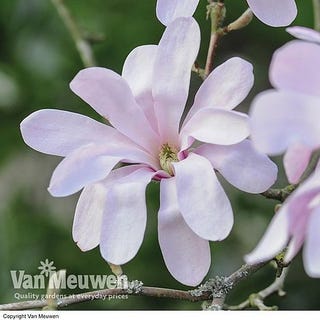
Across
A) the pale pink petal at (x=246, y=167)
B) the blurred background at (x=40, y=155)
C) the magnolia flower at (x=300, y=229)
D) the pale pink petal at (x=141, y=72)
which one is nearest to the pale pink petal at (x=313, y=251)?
the magnolia flower at (x=300, y=229)

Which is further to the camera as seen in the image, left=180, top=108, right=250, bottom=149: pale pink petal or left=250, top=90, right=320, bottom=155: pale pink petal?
left=180, top=108, right=250, bottom=149: pale pink petal

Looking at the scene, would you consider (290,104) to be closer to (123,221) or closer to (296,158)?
(296,158)

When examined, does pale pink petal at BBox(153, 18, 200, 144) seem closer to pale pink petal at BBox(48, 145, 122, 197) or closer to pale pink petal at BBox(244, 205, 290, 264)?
pale pink petal at BBox(48, 145, 122, 197)

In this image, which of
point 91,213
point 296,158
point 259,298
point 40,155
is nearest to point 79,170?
point 91,213

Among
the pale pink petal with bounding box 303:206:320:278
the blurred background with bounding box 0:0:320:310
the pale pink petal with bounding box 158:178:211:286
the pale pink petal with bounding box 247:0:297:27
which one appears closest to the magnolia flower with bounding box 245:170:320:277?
the pale pink petal with bounding box 303:206:320:278

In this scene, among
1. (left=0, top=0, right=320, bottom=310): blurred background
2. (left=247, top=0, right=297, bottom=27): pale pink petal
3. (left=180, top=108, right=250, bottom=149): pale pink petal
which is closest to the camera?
(left=180, top=108, right=250, bottom=149): pale pink petal

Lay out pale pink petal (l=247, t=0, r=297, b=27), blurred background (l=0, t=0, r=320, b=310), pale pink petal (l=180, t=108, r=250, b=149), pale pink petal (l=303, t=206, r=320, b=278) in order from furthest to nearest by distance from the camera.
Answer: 1. blurred background (l=0, t=0, r=320, b=310)
2. pale pink petal (l=247, t=0, r=297, b=27)
3. pale pink petal (l=180, t=108, r=250, b=149)
4. pale pink petal (l=303, t=206, r=320, b=278)

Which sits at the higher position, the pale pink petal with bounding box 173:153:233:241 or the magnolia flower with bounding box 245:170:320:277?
the pale pink petal with bounding box 173:153:233:241

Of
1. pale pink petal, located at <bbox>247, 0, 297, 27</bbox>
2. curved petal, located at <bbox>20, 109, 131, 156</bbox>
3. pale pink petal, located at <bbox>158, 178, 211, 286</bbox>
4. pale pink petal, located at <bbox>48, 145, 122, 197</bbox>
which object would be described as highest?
pale pink petal, located at <bbox>247, 0, 297, 27</bbox>
